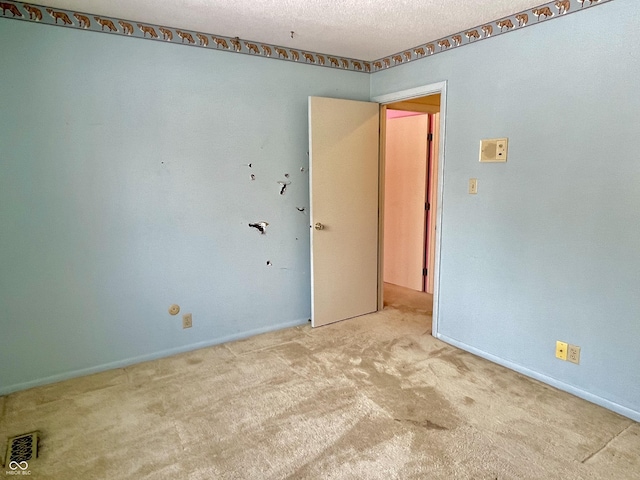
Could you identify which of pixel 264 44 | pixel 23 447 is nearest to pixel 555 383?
pixel 23 447

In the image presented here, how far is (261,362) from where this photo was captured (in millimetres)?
2889

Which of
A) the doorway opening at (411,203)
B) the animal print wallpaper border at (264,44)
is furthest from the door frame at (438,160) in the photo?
the doorway opening at (411,203)

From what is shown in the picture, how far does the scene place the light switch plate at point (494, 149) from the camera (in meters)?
2.68

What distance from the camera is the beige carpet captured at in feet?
6.03

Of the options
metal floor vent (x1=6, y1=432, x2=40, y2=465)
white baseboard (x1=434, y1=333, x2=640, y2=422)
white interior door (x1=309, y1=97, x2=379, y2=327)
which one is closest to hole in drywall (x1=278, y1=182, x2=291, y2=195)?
white interior door (x1=309, y1=97, x2=379, y2=327)

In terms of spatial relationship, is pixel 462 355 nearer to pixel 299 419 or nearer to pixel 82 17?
pixel 299 419

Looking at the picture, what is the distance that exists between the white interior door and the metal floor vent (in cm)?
208

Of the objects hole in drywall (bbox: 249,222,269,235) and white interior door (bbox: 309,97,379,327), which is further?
white interior door (bbox: 309,97,379,327)

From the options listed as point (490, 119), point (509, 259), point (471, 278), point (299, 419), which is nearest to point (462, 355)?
point (471, 278)

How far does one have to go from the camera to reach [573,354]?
7.99ft

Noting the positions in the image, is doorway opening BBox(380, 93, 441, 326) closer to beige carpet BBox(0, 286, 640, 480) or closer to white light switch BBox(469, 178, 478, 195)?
white light switch BBox(469, 178, 478, 195)

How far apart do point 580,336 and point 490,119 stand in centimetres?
154

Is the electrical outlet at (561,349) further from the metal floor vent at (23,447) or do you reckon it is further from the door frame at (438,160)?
the metal floor vent at (23,447)

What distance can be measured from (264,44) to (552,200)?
2.39m
